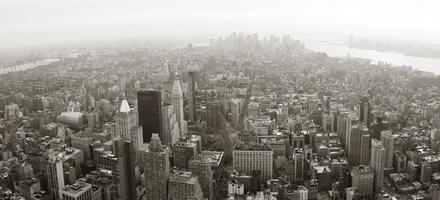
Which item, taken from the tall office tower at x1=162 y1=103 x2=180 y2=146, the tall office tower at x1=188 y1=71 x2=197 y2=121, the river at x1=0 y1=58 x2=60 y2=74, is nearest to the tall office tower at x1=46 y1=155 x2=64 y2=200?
the tall office tower at x1=162 y1=103 x2=180 y2=146

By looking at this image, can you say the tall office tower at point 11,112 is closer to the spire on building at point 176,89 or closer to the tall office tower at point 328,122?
the spire on building at point 176,89

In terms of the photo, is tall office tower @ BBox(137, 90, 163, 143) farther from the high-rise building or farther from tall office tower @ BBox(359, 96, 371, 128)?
tall office tower @ BBox(359, 96, 371, 128)

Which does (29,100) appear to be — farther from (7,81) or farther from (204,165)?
(204,165)

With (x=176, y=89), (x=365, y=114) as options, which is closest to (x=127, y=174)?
(x=176, y=89)

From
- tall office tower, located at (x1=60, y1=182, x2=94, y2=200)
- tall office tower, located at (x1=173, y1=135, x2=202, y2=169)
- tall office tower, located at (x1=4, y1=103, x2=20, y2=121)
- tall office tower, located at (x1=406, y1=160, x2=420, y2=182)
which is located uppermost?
tall office tower, located at (x1=4, y1=103, x2=20, y2=121)

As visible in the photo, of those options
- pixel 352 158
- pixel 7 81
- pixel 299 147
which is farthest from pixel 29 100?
pixel 352 158

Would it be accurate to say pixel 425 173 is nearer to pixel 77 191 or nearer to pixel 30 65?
pixel 77 191
